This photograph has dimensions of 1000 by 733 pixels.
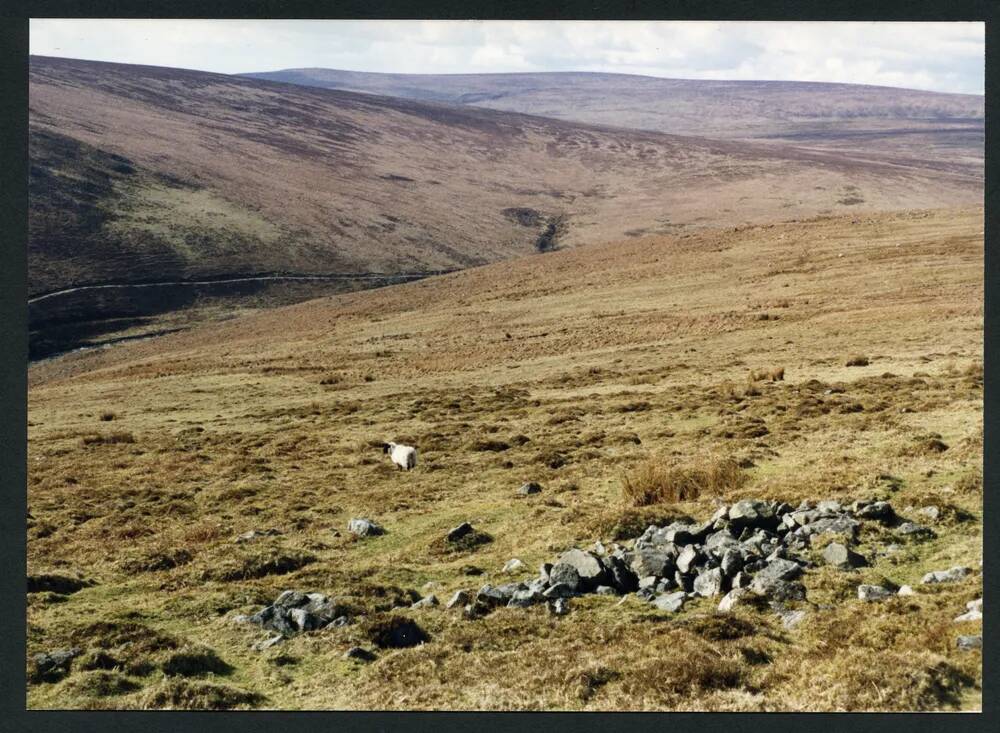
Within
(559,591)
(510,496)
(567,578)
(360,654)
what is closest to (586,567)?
(567,578)

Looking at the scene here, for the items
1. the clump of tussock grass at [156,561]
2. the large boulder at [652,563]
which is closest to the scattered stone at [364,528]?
the clump of tussock grass at [156,561]

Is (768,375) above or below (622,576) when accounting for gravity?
below

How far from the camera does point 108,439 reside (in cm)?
3822

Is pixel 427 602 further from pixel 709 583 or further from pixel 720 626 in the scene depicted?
pixel 720 626

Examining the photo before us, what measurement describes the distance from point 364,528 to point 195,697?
8.88 m

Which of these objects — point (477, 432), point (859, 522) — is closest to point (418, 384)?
point (477, 432)

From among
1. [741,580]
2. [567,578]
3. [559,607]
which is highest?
[741,580]

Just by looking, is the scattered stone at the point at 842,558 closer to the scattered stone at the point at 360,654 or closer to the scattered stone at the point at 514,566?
the scattered stone at the point at 514,566

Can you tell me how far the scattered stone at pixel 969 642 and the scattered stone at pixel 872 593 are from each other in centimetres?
199

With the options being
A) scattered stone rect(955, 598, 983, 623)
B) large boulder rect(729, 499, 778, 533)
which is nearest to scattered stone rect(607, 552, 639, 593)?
large boulder rect(729, 499, 778, 533)

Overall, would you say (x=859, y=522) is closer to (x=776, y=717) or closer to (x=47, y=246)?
(x=776, y=717)

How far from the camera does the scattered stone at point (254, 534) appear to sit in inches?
821

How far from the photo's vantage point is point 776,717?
10.3 meters

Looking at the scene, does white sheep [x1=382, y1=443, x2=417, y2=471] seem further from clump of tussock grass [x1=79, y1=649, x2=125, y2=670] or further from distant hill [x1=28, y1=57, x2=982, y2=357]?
distant hill [x1=28, y1=57, x2=982, y2=357]
